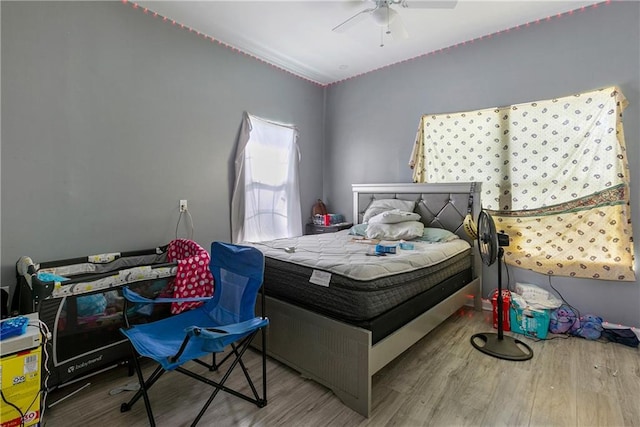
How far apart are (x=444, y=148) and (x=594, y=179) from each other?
134 cm

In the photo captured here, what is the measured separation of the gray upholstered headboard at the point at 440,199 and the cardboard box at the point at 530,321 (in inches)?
30.5

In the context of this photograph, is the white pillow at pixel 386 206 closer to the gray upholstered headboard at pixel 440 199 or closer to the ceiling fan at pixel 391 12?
the gray upholstered headboard at pixel 440 199

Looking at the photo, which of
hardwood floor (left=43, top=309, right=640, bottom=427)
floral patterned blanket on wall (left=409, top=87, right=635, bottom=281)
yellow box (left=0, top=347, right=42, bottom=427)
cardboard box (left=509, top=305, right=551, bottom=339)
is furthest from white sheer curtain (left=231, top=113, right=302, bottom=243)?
cardboard box (left=509, top=305, right=551, bottom=339)

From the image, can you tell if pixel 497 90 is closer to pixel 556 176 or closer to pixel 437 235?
pixel 556 176

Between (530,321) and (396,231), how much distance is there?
134 cm

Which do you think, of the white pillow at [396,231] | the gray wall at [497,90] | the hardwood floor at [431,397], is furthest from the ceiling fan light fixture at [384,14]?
the hardwood floor at [431,397]

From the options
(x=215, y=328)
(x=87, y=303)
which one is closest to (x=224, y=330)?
(x=215, y=328)

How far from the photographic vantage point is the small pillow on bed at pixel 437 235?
2.98 m

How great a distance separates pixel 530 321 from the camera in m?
2.62

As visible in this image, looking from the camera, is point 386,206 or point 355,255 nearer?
point 355,255

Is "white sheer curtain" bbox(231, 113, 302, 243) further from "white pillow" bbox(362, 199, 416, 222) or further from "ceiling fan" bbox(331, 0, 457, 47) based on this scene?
"ceiling fan" bbox(331, 0, 457, 47)

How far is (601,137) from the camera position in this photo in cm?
261

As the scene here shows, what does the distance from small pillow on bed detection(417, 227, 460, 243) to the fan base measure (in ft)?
2.87

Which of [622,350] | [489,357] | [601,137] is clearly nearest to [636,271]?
[622,350]
